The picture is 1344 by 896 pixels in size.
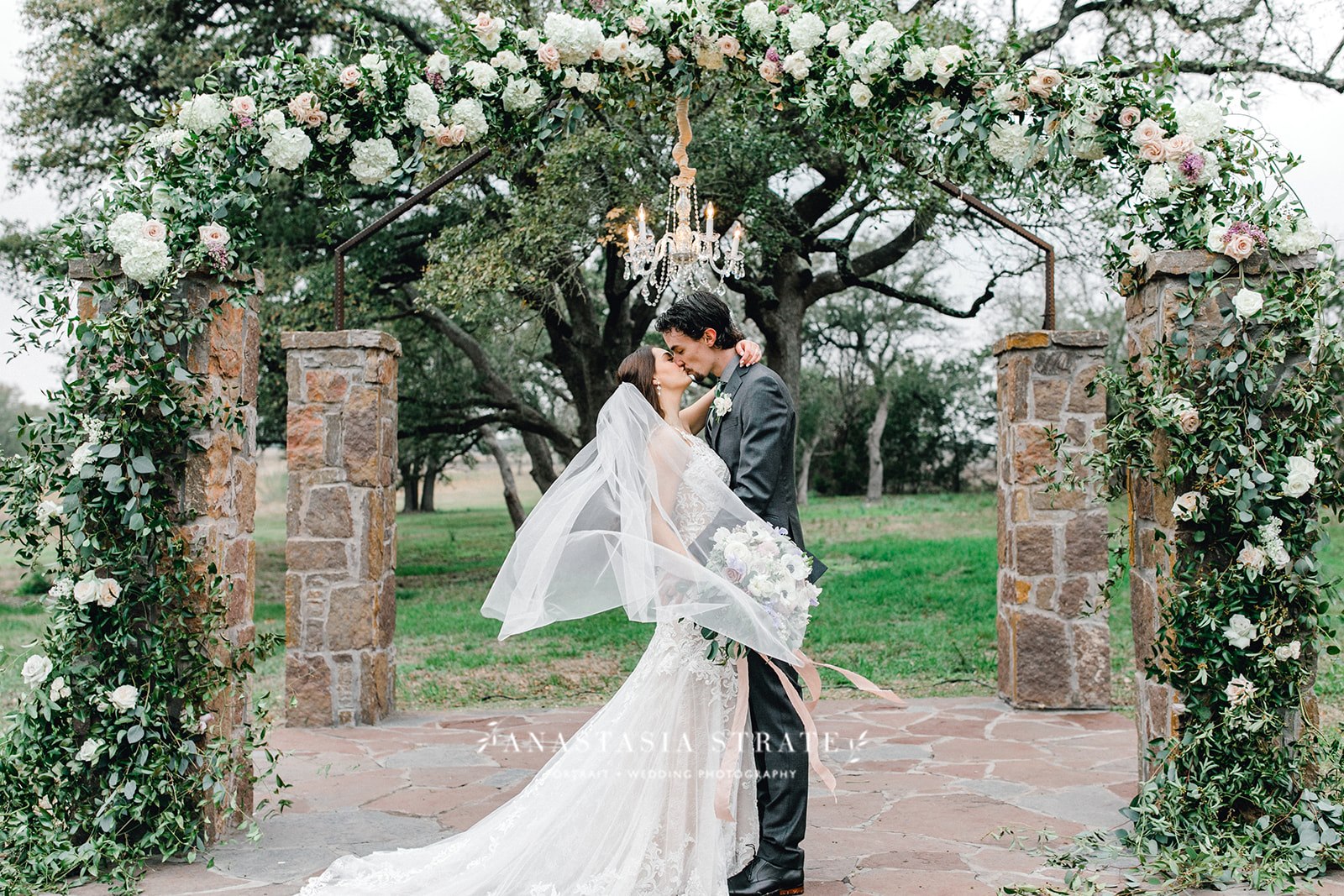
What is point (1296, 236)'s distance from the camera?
3613mm

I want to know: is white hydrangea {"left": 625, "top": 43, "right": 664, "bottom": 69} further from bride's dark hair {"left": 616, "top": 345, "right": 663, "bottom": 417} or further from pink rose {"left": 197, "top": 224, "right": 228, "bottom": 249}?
pink rose {"left": 197, "top": 224, "right": 228, "bottom": 249}

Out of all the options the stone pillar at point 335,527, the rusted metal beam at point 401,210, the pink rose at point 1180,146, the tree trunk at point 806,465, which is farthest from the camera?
the tree trunk at point 806,465

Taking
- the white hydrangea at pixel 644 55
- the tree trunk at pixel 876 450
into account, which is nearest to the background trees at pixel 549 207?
the white hydrangea at pixel 644 55

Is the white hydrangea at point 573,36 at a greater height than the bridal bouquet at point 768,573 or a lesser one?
greater

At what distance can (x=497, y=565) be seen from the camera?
16547 mm

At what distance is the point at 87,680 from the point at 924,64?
3.91 metres

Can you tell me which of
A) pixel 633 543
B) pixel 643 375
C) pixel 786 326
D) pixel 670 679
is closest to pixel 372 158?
pixel 643 375

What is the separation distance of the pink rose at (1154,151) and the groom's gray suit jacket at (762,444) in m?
1.64

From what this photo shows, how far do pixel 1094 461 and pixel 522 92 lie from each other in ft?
8.89

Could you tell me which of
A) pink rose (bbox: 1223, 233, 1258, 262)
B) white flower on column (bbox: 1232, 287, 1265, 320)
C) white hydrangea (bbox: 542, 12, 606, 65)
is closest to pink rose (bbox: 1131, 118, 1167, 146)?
pink rose (bbox: 1223, 233, 1258, 262)

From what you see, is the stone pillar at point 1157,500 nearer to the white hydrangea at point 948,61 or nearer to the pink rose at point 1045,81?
the pink rose at point 1045,81

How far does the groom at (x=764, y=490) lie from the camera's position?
339 cm

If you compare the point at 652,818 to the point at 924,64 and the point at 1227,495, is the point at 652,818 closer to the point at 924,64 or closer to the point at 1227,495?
the point at 1227,495

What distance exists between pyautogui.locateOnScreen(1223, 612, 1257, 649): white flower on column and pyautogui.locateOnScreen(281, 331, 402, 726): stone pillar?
14.3 ft
